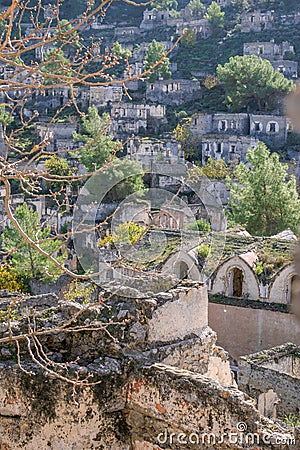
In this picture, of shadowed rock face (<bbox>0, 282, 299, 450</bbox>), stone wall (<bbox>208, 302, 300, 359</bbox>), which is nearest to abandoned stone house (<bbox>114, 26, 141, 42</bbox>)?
stone wall (<bbox>208, 302, 300, 359</bbox>)

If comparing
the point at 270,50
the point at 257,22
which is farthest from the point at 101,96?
the point at 257,22

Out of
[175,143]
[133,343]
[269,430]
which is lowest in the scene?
[269,430]

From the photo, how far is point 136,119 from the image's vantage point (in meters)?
50.8

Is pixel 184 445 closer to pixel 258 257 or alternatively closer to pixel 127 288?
pixel 127 288

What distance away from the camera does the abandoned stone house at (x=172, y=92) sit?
5634 centimetres

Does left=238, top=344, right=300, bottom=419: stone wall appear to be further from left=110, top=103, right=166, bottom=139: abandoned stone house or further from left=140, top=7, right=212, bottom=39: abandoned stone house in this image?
left=140, top=7, right=212, bottom=39: abandoned stone house

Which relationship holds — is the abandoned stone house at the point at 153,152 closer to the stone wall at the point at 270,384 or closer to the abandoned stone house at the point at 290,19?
the stone wall at the point at 270,384

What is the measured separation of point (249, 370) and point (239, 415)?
5381 mm

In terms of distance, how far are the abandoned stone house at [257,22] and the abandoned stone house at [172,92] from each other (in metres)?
11.3

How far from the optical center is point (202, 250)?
17125mm

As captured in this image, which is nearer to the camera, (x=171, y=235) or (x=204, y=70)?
(x=171, y=235)

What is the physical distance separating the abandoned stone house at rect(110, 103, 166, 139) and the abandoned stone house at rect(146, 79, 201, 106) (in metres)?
2.70

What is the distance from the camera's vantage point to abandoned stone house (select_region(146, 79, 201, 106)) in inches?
2218

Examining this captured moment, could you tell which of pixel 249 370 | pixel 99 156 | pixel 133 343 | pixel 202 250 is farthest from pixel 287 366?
pixel 99 156
